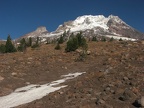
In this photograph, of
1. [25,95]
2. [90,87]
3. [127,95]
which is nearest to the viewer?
[127,95]

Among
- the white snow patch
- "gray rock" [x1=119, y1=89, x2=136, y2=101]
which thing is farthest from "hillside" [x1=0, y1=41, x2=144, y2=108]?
the white snow patch

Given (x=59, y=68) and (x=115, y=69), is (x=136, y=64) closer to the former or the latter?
(x=115, y=69)

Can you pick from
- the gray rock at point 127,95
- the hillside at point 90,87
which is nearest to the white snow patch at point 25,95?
the hillside at point 90,87

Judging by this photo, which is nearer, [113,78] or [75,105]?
[75,105]

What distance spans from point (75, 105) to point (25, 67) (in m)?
19.9

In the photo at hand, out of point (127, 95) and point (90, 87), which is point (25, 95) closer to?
point (90, 87)

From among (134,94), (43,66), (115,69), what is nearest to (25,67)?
(43,66)

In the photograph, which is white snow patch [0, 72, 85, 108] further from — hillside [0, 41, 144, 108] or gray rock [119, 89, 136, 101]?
gray rock [119, 89, 136, 101]

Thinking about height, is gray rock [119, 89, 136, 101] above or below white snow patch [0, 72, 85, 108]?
above

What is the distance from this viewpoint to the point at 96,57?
43.7 m

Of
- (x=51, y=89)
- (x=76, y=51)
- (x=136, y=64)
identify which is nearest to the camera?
(x=51, y=89)

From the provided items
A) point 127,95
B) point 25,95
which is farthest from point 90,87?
point 25,95

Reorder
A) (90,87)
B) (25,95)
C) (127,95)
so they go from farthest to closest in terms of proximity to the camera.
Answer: (25,95) → (90,87) → (127,95)

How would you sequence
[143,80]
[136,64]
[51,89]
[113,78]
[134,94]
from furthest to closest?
[136,64] < [51,89] < [113,78] < [143,80] < [134,94]
